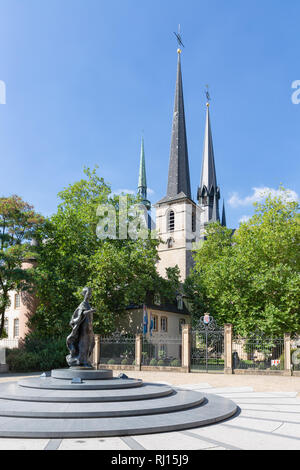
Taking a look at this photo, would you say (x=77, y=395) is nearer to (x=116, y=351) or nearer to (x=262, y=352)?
(x=116, y=351)

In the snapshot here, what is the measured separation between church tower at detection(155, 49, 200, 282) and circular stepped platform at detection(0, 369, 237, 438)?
4773cm

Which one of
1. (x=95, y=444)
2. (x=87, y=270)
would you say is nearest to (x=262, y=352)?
(x=87, y=270)

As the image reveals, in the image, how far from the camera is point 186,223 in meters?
61.0

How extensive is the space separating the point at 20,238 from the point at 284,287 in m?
19.8

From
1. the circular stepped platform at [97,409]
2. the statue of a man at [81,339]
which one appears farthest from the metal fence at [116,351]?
the circular stepped platform at [97,409]

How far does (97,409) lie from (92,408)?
164 millimetres

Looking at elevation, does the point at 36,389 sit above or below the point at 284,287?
below

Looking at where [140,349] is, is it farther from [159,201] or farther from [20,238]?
[159,201]

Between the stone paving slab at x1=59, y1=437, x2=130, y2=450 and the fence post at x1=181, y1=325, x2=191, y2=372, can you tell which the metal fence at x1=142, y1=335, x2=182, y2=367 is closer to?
the fence post at x1=181, y1=325, x2=191, y2=372

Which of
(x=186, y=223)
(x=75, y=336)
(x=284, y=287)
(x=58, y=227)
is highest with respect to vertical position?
(x=186, y=223)

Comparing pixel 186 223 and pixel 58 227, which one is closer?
pixel 58 227

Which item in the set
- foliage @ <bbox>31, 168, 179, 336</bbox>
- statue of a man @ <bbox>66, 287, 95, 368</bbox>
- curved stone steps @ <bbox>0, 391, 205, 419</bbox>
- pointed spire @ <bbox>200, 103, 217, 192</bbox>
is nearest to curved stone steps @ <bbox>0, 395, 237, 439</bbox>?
curved stone steps @ <bbox>0, 391, 205, 419</bbox>
